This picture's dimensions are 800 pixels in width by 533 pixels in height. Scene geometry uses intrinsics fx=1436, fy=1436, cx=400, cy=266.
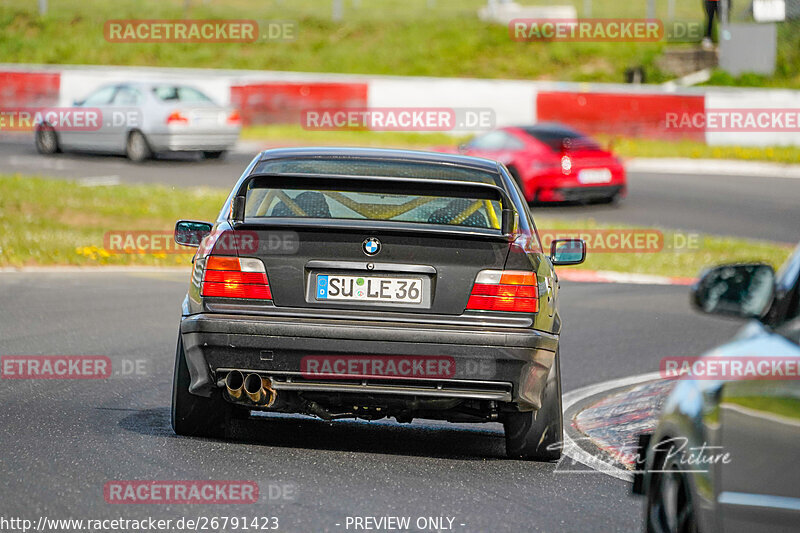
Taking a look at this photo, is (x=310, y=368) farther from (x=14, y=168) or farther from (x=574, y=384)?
(x=14, y=168)

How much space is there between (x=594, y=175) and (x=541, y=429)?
15.3 metres

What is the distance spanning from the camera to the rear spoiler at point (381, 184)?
22.1ft

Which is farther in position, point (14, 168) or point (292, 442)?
point (14, 168)

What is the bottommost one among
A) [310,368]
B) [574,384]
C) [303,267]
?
[574,384]

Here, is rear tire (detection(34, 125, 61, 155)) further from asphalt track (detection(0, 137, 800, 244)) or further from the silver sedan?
asphalt track (detection(0, 137, 800, 244))

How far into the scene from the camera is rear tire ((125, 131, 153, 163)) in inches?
1016

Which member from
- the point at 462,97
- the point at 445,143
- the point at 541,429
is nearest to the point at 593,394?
the point at 541,429

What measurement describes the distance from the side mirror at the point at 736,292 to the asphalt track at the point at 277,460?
176 cm

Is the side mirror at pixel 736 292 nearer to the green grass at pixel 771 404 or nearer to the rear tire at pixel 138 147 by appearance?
the green grass at pixel 771 404

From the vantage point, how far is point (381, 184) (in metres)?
6.80

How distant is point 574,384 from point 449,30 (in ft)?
108

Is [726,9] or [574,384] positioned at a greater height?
[726,9]

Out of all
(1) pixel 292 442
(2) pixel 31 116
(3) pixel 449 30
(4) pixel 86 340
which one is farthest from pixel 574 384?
(3) pixel 449 30

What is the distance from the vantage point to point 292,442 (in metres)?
7.17
